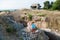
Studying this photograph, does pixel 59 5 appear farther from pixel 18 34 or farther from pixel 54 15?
pixel 18 34

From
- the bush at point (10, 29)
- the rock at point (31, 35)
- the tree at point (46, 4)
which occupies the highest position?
the bush at point (10, 29)

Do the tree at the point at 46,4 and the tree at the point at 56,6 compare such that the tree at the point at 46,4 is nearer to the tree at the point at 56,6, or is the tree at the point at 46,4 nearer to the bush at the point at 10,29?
the tree at the point at 56,6

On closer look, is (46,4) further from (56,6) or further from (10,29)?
(10,29)

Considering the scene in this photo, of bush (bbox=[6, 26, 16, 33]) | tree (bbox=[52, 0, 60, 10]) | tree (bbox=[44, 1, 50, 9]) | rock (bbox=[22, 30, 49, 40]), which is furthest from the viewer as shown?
tree (bbox=[44, 1, 50, 9])

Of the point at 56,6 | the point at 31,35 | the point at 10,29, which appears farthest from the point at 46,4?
the point at 10,29

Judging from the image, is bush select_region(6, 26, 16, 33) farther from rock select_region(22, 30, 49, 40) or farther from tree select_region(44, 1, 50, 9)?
tree select_region(44, 1, 50, 9)

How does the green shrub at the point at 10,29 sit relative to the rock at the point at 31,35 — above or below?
above

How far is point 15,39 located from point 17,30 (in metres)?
1.43

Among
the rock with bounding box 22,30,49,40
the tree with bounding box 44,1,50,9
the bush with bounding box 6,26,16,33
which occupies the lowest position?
the tree with bounding box 44,1,50,9

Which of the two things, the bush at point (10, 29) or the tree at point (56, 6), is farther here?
the tree at point (56, 6)

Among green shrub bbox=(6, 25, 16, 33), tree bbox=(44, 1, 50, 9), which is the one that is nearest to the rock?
green shrub bbox=(6, 25, 16, 33)

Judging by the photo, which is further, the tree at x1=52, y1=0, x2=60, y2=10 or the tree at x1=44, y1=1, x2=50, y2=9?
the tree at x1=44, y1=1, x2=50, y2=9

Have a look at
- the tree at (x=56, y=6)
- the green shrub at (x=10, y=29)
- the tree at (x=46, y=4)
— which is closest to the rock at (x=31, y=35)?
the green shrub at (x=10, y=29)

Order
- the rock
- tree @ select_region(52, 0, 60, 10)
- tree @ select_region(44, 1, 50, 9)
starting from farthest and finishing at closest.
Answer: tree @ select_region(44, 1, 50, 9), tree @ select_region(52, 0, 60, 10), the rock
